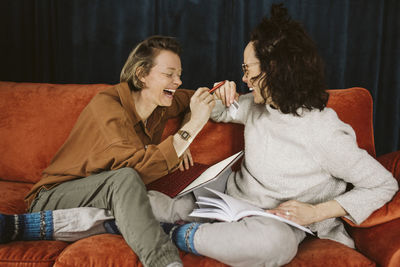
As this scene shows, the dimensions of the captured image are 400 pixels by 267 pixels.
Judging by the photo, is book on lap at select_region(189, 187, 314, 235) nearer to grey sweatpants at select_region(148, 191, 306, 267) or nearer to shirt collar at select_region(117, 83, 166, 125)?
grey sweatpants at select_region(148, 191, 306, 267)

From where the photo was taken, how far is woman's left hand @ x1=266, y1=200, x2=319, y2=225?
3.59 ft

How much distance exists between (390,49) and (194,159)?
141 centimetres

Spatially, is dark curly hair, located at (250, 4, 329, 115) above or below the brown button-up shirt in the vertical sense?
above

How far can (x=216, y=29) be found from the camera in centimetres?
214

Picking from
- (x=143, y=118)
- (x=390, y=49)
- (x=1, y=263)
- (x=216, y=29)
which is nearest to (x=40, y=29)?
(x=216, y=29)

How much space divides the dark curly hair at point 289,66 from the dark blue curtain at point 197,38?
0.90 meters

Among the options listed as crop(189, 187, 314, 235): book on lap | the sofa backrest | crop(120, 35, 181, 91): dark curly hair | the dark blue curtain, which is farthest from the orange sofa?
the dark blue curtain

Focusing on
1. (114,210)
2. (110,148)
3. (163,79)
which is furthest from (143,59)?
(114,210)

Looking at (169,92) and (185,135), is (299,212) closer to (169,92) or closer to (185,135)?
(185,135)

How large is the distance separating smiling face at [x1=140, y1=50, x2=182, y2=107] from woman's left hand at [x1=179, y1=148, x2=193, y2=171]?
226mm

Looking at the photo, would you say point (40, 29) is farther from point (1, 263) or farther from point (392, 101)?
point (392, 101)

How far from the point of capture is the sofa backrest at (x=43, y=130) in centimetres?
156

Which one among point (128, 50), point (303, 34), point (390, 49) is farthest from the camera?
point (128, 50)

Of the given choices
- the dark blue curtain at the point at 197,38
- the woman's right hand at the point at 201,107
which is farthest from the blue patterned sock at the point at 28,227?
the dark blue curtain at the point at 197,38
